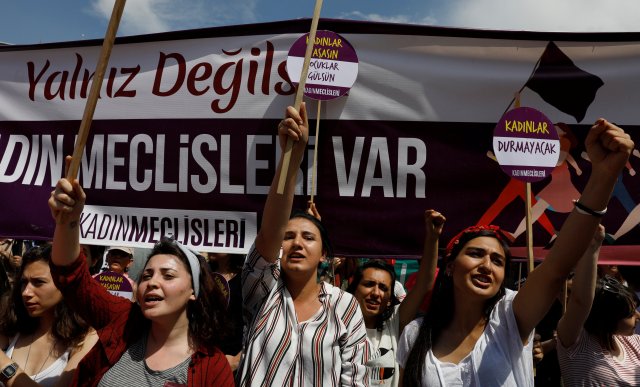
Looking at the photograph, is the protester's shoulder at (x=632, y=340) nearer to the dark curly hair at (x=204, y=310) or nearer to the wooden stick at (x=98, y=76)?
the dark curly hair at (x=204, y=310)

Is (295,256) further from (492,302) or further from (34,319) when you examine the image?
(34,319)

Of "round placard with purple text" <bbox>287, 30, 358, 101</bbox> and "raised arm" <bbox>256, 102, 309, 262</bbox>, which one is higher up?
"round placard with purple text" <bbox>287, 30, 358, 101</bbox>

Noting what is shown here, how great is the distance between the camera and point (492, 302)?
2.33m

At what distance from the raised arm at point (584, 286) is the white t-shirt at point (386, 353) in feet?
2.57

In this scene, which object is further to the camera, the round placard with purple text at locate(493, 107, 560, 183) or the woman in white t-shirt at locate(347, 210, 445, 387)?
the round placard with purple text at locate(493, 107, 560, 183)

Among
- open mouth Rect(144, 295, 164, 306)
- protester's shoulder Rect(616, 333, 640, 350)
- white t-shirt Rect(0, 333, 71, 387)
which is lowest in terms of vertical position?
white t-shirt Rect(0, 333, 71, 387)

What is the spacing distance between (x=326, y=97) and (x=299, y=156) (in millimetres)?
1014

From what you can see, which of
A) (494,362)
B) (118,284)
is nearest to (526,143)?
(494,362)

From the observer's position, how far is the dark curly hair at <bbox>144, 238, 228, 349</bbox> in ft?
7.50

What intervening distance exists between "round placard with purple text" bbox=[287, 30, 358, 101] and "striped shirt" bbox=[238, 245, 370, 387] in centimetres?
117

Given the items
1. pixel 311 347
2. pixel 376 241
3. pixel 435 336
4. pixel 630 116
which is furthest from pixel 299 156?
pixel 630 116

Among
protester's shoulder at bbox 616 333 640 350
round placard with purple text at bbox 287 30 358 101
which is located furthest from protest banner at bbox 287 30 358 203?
protester's shoulder at bbox 616 333 640 350

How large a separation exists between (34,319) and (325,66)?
1.84 m

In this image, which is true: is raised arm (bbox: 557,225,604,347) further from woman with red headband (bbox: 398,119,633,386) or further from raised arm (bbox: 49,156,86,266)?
raised arm (bbox: 49,156,86,266)
